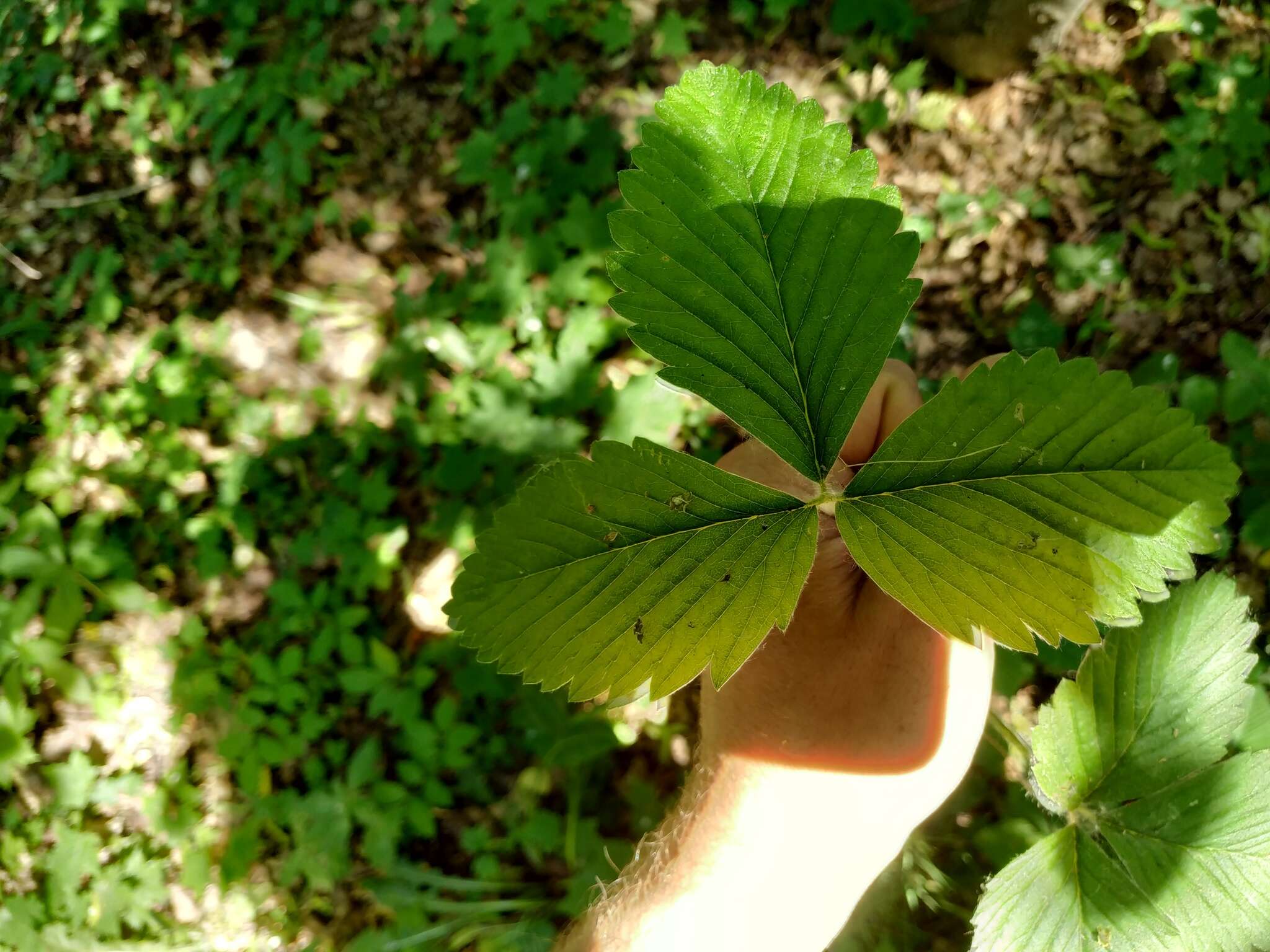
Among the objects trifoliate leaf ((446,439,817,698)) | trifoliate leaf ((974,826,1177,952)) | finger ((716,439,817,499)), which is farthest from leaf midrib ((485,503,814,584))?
trifoliate leaf ((974,826,1177,952))

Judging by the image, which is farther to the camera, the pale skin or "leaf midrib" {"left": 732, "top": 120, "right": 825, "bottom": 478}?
the pale skin

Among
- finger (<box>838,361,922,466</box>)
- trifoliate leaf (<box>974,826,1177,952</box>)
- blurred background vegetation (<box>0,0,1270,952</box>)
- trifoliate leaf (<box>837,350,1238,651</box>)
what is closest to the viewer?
trifoliate leaf (<box>837,350,1238,651</box>)

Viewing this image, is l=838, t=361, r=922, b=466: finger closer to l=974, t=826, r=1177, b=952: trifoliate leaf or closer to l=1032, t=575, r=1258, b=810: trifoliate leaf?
l=1032, t=575, r=1258, b=810: trifoliate leaf

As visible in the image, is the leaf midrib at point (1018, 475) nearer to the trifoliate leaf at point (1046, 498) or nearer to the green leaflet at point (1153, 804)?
the trifoliate leaf at point (1046, 498)

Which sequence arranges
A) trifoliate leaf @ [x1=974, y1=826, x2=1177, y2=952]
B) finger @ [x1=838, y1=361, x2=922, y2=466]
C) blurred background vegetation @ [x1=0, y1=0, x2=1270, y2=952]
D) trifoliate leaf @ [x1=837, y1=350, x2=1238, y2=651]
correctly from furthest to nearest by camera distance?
blurred background vegetation @ [x1=0, y1=0, x2=1270, y2=952], finger @ [x1=838, y1=361, x2=922, y2=466], trifoliate leaf @ [x1=974, y1=826, x2=1177, y2=952], trifoliate leaf @ [x1=837, y1=350, x2=1238, y2=651]

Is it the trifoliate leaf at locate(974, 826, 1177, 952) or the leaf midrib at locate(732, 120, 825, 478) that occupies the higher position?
the leaf midrib at locate(732, 120, 825, 478)

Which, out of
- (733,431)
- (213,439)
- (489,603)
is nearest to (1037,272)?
(733,431)
